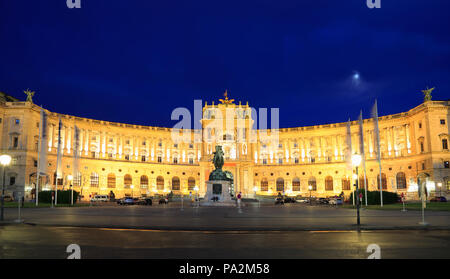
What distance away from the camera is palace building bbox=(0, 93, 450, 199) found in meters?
79.9

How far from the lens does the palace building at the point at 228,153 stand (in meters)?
79.9

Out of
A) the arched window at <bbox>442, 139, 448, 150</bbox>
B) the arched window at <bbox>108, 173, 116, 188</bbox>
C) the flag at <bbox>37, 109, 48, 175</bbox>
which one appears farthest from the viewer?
the arched window at <bbox>108, 173, 116, 188</bbox>

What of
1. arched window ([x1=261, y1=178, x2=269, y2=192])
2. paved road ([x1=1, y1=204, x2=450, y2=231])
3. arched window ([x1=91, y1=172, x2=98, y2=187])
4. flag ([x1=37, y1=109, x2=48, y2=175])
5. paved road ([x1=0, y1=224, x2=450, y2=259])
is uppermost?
flag ([x1=37, y1=109, x2=48, y2=175])

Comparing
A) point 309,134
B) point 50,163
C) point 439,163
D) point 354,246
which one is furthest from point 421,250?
point 309,134

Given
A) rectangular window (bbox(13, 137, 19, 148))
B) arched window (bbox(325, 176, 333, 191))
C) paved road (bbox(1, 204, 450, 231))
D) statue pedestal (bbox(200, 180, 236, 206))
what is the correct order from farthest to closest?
arched window (bbox(325, 176, 333, 191)) → rectangular window (bbox(13, 137, 19, 148)) → statue pedestal (bbox(200, 180, 236, 206)) → paved road (bbox(1, 204, 450, 231))

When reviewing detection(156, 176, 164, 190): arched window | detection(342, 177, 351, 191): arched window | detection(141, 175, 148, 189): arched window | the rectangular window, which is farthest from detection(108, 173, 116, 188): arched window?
detection(342, 177, 351, 191): arched window

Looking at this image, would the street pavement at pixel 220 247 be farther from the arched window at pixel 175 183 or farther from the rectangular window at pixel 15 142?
the arched window at pixel 175 183

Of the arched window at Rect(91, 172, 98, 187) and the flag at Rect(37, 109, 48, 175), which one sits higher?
the flag at Rect(37, 109, 48, 175)

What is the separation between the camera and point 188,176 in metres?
113

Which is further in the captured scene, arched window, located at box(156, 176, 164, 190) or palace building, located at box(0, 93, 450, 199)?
arched window, located at box(156, 176, 164, 190)

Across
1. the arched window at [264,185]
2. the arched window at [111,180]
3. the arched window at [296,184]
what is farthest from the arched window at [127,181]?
the arched window at [296,184]

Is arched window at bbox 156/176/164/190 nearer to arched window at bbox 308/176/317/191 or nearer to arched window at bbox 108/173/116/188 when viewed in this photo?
arched window at bbox 108/173/116/188

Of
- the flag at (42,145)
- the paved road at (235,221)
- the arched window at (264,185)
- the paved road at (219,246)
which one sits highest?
the flag at (42,145)
